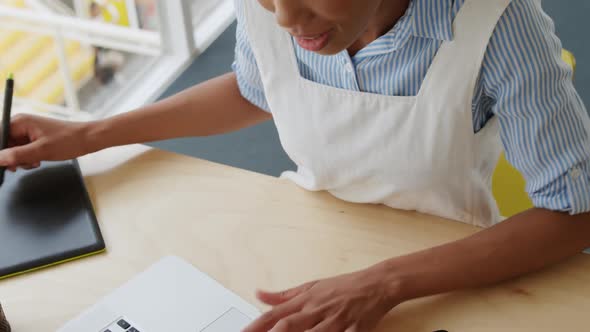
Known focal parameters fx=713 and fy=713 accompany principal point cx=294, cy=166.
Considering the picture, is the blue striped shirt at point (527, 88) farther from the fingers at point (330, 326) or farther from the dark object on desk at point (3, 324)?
the dark object on desk at point (3, 324)

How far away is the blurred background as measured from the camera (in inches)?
89.7

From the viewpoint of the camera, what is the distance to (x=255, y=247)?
96 cm

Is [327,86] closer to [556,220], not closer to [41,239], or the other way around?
[556,220]

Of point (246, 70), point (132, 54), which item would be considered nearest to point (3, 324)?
point (246, 70)

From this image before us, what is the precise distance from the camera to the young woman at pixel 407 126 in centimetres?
83

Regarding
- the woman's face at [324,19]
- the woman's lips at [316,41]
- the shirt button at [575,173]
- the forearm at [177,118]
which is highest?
the woman's face at [324,19]

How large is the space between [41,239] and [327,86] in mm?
449

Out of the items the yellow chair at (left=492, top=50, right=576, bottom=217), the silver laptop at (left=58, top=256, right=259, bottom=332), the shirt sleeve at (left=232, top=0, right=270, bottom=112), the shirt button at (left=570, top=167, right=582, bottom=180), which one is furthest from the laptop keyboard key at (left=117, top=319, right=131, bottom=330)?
the yellow chair at (left=492, top=50, right=576, bottom=217)

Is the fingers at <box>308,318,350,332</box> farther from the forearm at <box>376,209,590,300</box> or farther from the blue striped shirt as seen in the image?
the blue striped shirt

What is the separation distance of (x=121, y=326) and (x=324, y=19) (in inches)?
17.3

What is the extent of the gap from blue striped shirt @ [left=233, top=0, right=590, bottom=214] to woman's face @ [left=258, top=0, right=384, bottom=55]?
0.10 m

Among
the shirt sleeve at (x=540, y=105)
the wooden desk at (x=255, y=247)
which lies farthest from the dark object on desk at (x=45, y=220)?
the shirt sleeve at (x=540, y=105)

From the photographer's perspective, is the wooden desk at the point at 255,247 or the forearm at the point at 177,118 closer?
the wooden desk at the point at 255,247

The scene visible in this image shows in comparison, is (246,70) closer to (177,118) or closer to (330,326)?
(177,118)
